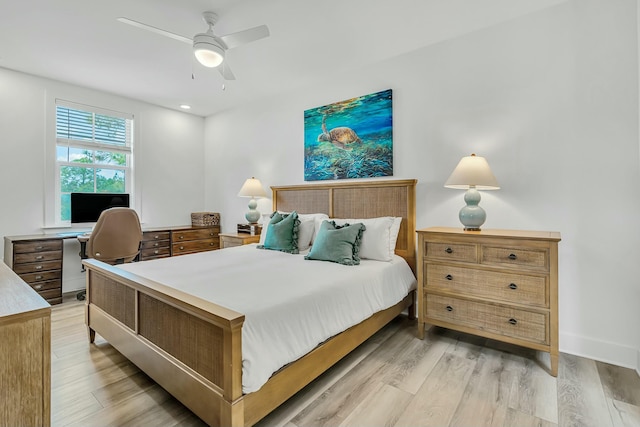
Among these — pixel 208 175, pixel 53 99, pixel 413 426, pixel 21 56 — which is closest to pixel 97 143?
pixel 53 99

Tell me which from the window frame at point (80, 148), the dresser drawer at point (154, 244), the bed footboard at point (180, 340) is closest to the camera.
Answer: the bed footboard at point (180, 340)

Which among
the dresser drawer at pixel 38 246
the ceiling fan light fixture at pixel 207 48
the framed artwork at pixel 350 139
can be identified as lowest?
the dresser drawer at pixel 38 246

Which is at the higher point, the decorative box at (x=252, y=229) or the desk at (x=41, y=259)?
the decorative box at (x=252, y=229)

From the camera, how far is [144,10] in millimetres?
2480

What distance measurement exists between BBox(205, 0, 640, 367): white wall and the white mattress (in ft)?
3.52

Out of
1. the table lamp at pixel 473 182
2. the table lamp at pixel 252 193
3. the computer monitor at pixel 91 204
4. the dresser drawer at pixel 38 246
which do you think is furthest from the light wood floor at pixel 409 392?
the table lamp at pixel 252 193

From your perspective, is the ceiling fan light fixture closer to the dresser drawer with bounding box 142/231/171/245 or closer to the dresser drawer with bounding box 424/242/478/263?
the dresser drawer with bounding box 424/242/478/263

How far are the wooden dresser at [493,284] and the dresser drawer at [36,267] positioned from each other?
4004 millimetres

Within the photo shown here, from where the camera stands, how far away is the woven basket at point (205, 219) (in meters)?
5.08

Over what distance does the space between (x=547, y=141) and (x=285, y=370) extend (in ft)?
8.48

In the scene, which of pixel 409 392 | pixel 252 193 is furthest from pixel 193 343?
pixel 252 193

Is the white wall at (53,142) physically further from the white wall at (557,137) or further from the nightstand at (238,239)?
the white wall at (557,137)

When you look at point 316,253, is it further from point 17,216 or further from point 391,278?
point 17,216

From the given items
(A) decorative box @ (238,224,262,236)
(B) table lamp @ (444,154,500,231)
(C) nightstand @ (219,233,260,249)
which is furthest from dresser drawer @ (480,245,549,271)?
(A) decorative box @ (238,224,262,236)
